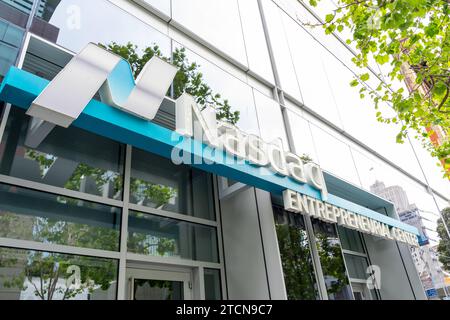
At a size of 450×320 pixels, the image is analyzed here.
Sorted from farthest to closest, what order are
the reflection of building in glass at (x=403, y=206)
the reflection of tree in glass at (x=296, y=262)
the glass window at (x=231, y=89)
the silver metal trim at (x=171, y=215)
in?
the reflection of building in glass at (x=403, y=206), the glass window at (x=231, y=89), the reflection of tree in glass at (x=296, y=262), the silver metal trim at (x=171, y=215)

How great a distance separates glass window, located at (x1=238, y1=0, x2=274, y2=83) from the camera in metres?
7.16

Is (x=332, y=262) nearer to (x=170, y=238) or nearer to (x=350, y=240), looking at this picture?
(x=350, y=240)

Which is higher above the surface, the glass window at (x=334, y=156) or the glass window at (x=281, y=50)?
the glass window at (x=281, y=50)

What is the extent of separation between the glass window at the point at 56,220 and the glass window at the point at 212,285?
1595 millimetres

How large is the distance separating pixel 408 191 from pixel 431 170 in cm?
400

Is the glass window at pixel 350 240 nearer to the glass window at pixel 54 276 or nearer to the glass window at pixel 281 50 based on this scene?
the glass window at pixel 281 50

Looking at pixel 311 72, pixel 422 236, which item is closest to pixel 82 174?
pixel 311 72

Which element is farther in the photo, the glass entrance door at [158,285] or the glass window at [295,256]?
the glass window at [295,256]

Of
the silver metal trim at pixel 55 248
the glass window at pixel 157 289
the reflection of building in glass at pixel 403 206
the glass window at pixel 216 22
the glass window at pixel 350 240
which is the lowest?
the glass window at pixel 157 289

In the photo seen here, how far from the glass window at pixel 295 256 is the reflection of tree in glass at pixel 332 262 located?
0.45 metres

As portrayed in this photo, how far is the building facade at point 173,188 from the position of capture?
3475 millimetres

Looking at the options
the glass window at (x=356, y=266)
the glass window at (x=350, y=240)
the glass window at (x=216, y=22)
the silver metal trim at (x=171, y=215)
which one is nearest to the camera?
the silver metal trim at (x=171, y=215)

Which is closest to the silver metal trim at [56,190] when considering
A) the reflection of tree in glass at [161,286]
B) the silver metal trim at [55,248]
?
the silver metal trim at [55,248]
